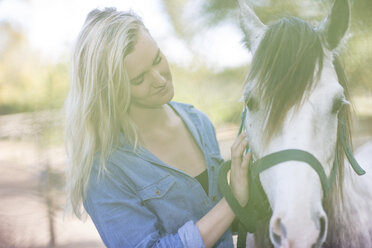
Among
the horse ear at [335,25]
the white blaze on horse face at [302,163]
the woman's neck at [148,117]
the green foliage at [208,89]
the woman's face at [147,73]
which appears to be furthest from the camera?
the green foliage at [208,89]

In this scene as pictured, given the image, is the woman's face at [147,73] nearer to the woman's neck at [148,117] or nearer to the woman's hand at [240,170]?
the woman's neck at [148,117]

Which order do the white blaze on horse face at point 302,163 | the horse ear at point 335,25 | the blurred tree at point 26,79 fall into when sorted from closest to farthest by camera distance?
the white blaze on horse face at point 302,163
the horse ear at point 335,25
the blurred tree at point 26,79

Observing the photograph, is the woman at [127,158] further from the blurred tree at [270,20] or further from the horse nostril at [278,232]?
the blurred tree at [270,20]

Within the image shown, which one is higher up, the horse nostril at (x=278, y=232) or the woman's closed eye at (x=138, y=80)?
the woman's closed eye at (x=138, y=80)

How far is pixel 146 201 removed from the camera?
757 millimetres

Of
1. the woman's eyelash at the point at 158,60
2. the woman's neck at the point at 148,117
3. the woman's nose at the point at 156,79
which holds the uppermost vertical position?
the woman's eyelash at the point at 158,60

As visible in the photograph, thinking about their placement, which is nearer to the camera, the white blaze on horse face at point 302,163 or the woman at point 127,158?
the white blaze on horse face at point 302,163

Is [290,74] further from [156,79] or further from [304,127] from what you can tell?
[156,79]

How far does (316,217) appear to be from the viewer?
0.51 metres

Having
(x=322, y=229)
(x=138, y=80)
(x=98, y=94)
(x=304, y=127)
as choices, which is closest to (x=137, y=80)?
(x=138, y=80)

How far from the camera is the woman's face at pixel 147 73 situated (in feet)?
2.42

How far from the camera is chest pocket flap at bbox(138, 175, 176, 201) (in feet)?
2.47

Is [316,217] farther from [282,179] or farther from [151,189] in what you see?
[151,189]

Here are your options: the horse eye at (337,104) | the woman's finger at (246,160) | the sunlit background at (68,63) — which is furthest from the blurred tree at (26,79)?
the horse eye at (337,104)
